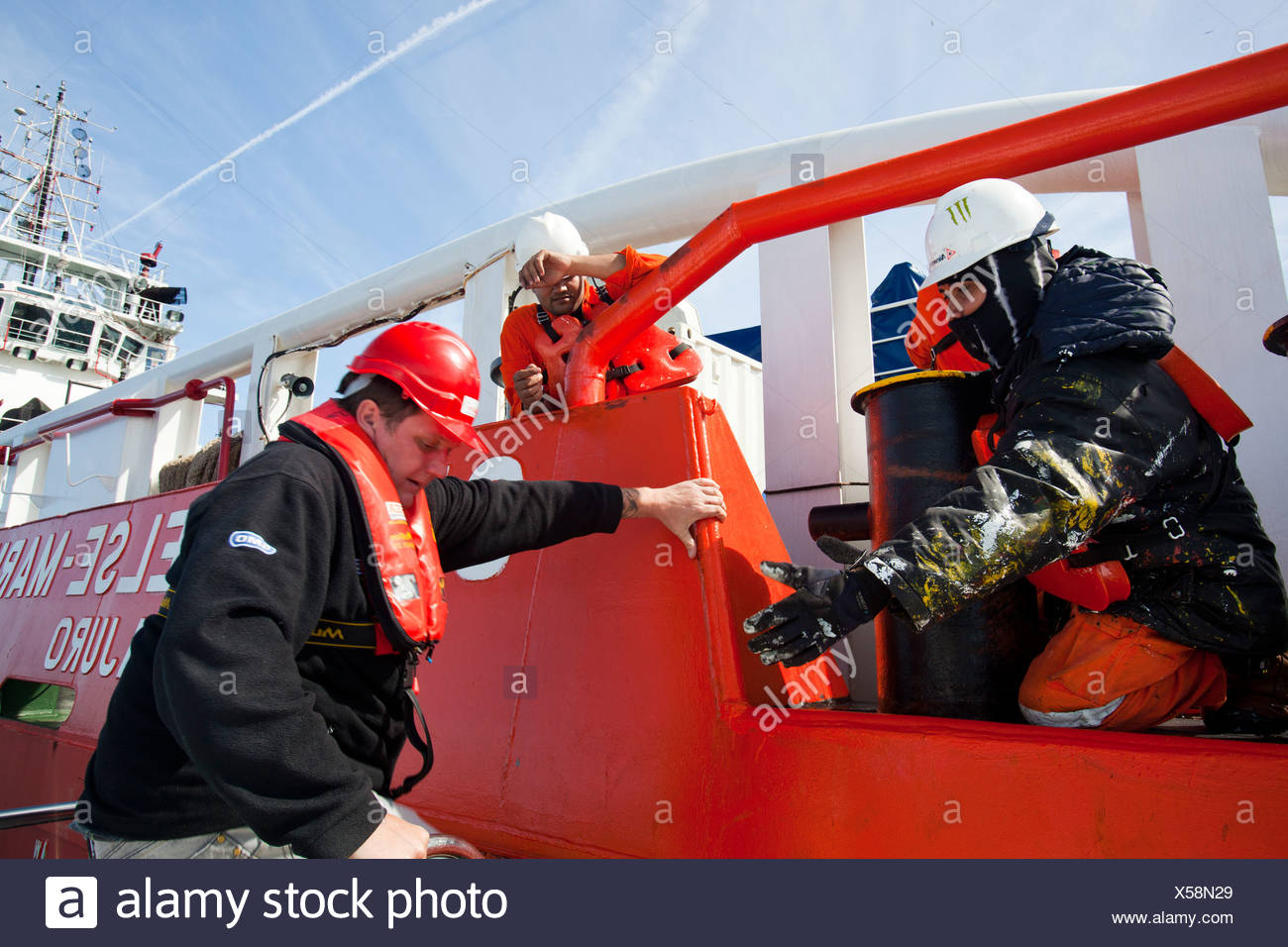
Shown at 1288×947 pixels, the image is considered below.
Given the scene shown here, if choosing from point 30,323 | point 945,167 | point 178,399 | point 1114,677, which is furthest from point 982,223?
Answer: point 30,323

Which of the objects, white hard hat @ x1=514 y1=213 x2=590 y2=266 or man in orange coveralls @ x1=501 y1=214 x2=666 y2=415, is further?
white hard hat @ x1=514 y1=213 x2=590 y2=266

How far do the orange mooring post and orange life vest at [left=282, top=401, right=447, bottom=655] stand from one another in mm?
1290

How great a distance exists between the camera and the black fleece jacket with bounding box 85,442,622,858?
3.38 feet

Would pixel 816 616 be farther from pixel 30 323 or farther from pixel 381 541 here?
pixel 30 323

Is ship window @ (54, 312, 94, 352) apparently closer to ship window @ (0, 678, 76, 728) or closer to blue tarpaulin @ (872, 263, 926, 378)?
ship window @ (0, 678, 76, 728)

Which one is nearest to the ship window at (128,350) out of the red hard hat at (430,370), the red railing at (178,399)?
the red railing at (178,399)

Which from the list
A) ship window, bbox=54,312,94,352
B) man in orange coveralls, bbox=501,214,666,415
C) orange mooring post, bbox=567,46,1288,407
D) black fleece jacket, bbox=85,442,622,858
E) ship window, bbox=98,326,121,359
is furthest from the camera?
ship window, bbox=98,326,121,359

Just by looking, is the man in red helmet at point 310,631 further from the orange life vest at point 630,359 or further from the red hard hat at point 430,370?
the orange life vest at point 630,359

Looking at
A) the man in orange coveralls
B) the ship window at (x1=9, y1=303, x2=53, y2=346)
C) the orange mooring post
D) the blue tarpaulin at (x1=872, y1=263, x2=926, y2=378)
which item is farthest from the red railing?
the ship window at (x1=9, y1=303, x2=53, y2=346)

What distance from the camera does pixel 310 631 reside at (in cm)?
125

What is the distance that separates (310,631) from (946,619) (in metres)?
1.41
